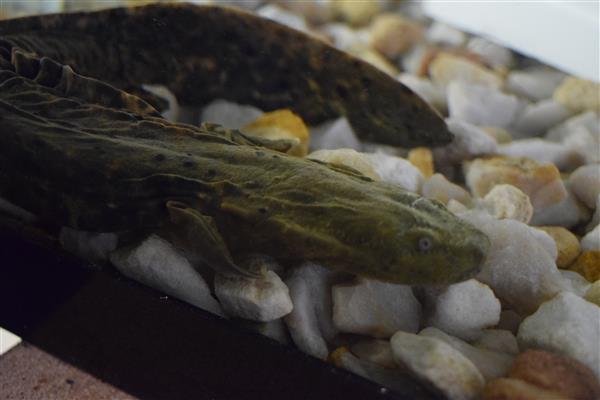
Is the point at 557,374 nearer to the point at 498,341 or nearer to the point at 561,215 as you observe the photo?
the point at 498,341

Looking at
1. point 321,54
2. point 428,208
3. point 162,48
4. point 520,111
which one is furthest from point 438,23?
point 428,208

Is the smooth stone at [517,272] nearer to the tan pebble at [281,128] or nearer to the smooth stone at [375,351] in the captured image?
the smooth stone at [375,351]

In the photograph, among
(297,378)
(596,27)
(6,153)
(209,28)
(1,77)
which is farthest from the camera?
(596,27)

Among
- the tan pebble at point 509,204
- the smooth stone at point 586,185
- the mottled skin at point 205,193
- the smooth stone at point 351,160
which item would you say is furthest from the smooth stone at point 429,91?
the mottled skin at point 205,193

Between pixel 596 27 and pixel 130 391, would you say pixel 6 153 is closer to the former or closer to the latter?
pixel 130 391

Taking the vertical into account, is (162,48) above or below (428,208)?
below

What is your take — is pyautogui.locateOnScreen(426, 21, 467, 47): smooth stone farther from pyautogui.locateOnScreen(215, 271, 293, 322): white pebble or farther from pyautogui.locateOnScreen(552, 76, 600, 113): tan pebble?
pyautogui.locateOnScreen(215, 271, 293, 322): white pebble
